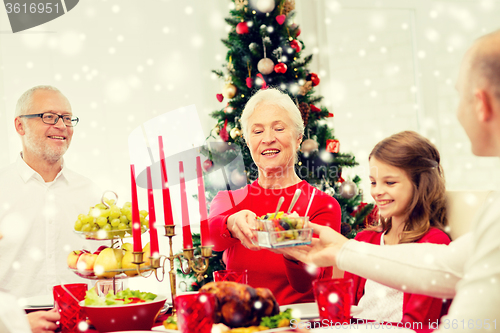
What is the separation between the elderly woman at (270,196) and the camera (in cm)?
174

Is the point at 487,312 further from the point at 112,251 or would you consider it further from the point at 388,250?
the point at 112,251

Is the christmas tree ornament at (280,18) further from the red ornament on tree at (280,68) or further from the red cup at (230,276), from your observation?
the red cup at (230,276)

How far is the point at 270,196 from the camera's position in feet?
6.56

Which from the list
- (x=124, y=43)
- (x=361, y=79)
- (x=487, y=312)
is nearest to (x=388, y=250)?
(x=487, y=312)

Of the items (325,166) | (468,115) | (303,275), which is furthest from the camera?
(325,166)

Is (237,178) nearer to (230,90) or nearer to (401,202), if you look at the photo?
(230,90)

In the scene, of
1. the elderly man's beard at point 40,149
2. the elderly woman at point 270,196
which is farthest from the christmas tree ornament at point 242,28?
the elderly man's beard at point 40,149

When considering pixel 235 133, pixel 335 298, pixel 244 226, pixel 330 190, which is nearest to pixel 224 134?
pixel 235 133

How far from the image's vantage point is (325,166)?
305cm

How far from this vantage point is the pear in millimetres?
1082

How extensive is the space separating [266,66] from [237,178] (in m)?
0.80

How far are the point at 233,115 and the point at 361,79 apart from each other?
6.18 feet

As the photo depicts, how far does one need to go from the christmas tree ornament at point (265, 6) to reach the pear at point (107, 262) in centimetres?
228

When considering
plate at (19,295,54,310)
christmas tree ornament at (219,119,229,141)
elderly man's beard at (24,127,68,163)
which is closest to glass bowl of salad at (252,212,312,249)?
plate at (19,295,54,310)
